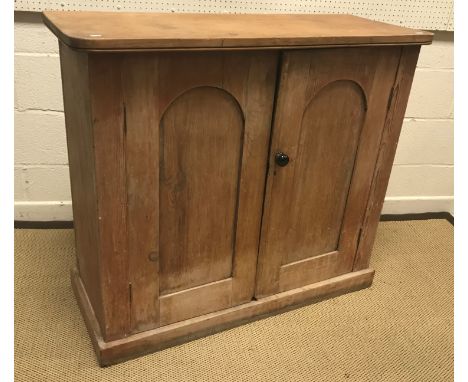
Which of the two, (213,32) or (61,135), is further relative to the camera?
(61,135)

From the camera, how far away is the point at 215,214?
142cm

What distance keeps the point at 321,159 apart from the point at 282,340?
60cm

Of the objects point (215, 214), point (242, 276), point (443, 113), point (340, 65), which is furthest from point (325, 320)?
point (443, 113)

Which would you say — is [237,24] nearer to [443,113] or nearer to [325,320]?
[325,320]

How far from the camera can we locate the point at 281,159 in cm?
140

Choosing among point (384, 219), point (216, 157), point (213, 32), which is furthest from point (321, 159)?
point (384, 219)

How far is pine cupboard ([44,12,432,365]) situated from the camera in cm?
117

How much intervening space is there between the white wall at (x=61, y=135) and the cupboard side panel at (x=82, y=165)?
437 mm

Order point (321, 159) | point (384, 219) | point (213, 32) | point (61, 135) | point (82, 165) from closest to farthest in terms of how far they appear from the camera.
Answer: point (213, 32) → point (82, 165) → point (321, 159) → point (61, 135) → point (384, 219)

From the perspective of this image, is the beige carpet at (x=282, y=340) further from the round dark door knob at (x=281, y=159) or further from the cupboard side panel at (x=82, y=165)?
the round dark door knob at (x=281, y=159)

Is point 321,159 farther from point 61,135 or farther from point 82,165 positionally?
point 61,135

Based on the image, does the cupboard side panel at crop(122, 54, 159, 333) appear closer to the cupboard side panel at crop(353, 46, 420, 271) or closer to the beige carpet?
the beige carpet

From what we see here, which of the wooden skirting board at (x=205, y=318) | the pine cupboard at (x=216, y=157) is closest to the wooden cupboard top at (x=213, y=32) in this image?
the pine cupboard at (x=216, y=157)
